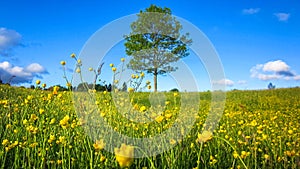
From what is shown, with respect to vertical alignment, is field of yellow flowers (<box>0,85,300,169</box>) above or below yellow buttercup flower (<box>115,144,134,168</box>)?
below

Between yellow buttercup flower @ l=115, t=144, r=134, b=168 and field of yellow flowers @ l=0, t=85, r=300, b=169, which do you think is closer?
yellow buttercup flower @ l=115, t=144, r=134, b=168

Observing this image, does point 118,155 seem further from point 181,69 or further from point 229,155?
point 181,69

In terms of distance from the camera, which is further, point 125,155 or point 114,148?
point 114,148

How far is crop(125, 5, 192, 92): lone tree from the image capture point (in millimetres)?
5745

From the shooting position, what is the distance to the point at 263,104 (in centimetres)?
1457

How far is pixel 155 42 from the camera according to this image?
1330 centimetres

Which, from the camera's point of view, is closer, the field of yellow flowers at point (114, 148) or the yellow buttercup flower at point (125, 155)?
the yellow buttercup flower at point (125, 155)

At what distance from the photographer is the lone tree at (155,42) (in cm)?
575

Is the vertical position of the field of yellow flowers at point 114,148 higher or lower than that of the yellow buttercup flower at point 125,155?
lower

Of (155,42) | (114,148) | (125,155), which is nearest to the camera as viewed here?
(125,155)

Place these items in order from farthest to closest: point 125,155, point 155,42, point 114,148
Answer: point 155,42 → point 114,148 → point 125,155

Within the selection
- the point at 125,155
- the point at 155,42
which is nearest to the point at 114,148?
the point at 125,155

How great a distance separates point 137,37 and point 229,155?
2136 cm

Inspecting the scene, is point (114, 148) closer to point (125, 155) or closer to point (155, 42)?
point (125, 155)
